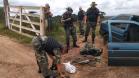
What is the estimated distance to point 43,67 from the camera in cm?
931

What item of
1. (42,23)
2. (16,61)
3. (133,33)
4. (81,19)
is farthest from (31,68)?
(81,19)

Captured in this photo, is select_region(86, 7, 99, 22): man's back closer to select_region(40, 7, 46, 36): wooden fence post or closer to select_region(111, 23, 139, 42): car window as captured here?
select_region(40, 7, 46, 36): wooden fence post

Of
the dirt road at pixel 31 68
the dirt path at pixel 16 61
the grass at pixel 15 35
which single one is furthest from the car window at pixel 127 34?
the grass at pixel 15 35

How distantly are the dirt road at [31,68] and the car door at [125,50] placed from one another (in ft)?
0.89

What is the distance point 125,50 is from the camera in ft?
32.5

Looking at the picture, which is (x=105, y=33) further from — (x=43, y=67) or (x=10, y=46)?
(x=43, y=67)

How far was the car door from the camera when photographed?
32.4 feet

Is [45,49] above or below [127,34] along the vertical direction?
below

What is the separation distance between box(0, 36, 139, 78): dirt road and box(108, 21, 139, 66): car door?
27cm

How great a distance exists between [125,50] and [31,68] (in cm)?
281

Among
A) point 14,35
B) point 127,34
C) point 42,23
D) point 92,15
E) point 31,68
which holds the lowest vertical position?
point 31,68

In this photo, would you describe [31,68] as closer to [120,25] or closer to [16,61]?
[16,61]

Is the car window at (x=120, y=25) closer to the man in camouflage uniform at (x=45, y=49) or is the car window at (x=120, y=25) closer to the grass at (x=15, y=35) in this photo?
the man in camouflage uniform at (x=45, y=49)

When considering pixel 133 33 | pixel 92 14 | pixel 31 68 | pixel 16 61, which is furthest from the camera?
pixel 92 14
